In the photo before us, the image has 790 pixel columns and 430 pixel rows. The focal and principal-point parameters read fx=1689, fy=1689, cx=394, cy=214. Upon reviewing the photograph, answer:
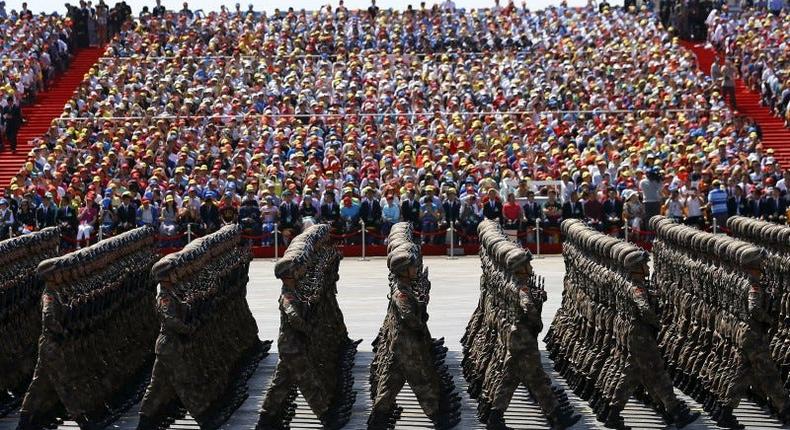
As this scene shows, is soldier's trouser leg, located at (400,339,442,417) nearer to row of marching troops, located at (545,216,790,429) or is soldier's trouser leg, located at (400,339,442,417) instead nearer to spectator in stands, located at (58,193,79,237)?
row of marching troops, located at (545,216,790,429)

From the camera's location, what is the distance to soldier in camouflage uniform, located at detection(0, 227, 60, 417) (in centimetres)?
1498

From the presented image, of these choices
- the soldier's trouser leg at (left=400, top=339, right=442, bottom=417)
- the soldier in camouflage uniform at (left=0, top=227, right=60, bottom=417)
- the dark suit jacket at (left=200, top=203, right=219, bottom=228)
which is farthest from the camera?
the dark suit jacket at (left=200, top=203, right=219, bottom=228)

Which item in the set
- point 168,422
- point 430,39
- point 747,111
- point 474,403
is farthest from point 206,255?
point 430,39

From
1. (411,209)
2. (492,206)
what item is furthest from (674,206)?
(411,209)

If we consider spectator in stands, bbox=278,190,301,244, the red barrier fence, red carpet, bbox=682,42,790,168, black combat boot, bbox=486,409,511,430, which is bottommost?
the red barrier fence

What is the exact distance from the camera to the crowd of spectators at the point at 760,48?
132 feet

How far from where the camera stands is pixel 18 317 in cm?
1548

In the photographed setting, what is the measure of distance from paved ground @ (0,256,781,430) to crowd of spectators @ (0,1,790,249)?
5.06 ft

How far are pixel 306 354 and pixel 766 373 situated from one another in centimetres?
360

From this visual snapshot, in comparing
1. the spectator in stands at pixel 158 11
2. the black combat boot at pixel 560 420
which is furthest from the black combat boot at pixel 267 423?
the spectator in stands at pixel 158 11

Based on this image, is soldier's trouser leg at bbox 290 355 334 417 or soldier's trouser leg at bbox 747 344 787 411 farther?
soldier's trouser leg at bbox 747 344 787 411

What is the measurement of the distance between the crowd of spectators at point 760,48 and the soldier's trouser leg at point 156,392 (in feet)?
91.2

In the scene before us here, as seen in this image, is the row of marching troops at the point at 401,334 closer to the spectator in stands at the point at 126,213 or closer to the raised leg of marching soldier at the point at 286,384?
the raised leg of marching soldier at the point at 286,384

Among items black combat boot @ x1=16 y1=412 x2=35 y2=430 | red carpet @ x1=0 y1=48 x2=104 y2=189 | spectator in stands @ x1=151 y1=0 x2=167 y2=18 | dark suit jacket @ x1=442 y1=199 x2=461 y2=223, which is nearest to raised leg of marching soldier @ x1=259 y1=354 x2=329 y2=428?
black combat boot @ x1=16 y1=412 x2=35 y2=430
